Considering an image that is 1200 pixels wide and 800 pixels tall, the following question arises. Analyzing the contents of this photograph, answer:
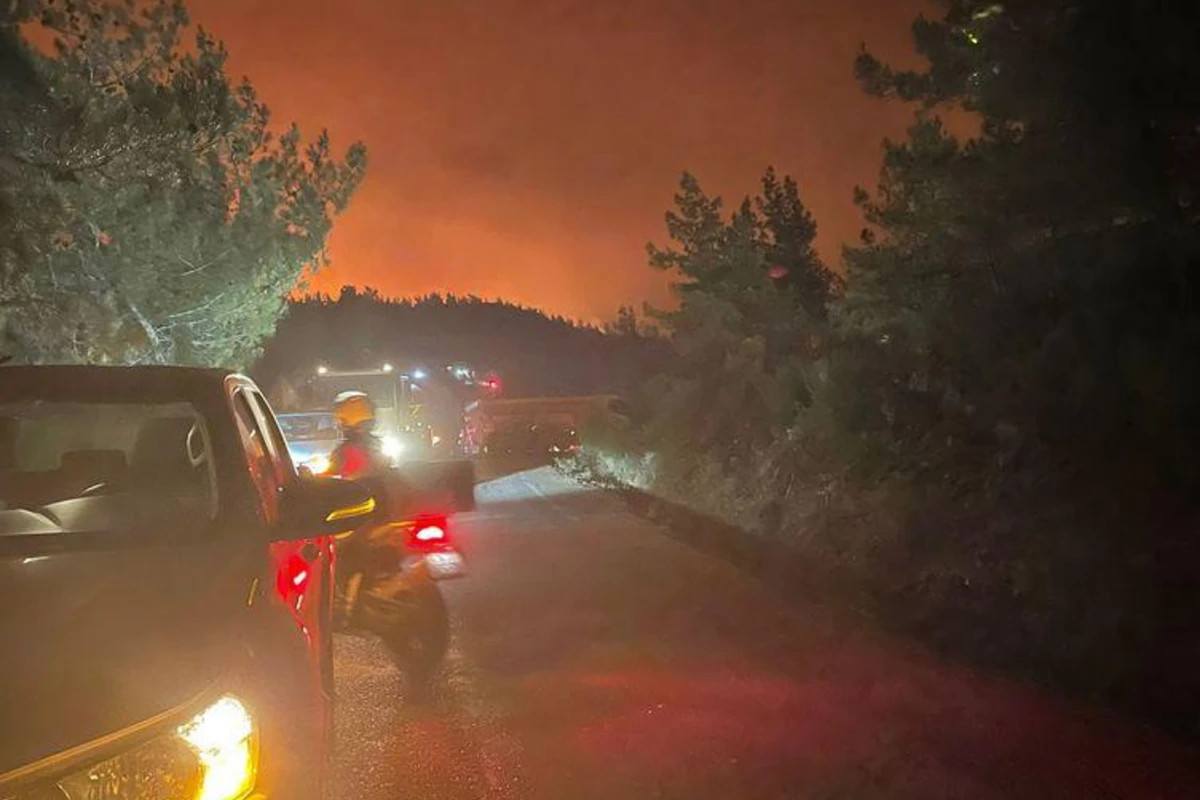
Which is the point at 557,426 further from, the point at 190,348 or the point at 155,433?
the point at 155,433

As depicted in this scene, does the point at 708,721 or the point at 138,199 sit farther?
the point at 138,199

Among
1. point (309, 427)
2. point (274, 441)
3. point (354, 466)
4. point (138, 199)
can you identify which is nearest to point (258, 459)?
point (274, 441)

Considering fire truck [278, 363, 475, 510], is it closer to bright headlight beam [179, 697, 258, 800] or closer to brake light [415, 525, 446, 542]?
brake light [415, 525, 446, 542]

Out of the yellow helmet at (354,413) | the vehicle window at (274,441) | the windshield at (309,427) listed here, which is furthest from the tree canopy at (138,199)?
the vehicle window at (274,441)

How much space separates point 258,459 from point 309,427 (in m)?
16.3

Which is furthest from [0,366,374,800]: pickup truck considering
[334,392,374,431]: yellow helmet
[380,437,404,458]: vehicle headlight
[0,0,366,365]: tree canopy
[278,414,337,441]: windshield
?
[380,437,404,458]: vehicle headlight

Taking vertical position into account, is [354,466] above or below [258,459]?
below

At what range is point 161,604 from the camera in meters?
3.28

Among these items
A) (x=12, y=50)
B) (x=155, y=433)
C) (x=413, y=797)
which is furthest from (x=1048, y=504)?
(x=12, y=50)

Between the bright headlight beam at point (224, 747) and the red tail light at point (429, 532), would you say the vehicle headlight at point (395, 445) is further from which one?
the bright headlight beam at point (224, 747)

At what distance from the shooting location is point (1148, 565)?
8781 mm

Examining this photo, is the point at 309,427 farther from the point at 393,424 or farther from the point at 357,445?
the point at 357,445

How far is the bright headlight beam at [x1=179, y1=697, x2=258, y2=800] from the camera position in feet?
9.41

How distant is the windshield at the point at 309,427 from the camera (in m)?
20.3
